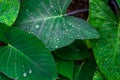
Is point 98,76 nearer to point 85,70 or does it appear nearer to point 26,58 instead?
point 85,70

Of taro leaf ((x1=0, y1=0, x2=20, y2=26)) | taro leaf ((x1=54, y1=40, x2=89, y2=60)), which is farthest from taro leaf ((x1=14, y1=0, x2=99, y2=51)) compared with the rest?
taro leaf ((x1=54, y1=40, x2=89, y2=60))

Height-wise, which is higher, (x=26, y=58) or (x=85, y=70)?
(x=26, y=58)

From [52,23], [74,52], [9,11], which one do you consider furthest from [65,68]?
[9,11]

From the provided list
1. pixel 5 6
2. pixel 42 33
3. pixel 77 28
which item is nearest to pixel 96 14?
pixel 77 28

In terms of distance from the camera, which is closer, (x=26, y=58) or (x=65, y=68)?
(x=26, y=58)

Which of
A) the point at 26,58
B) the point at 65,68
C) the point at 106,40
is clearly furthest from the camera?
the point at 65,68

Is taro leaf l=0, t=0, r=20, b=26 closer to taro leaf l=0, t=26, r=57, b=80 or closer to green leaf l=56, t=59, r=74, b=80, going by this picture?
taro leaf l=0, t=26, r=57, b=80

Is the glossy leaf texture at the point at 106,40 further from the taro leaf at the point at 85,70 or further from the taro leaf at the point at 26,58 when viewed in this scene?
the taro leaf at the point at 26,58
